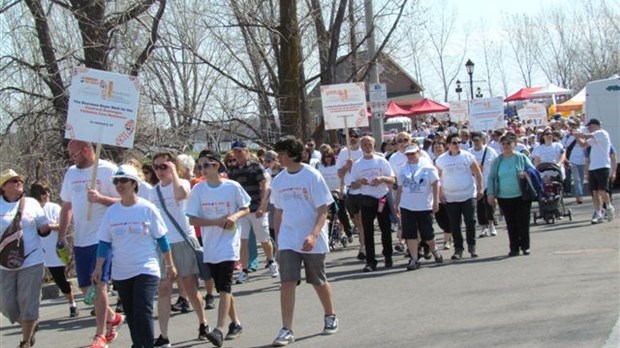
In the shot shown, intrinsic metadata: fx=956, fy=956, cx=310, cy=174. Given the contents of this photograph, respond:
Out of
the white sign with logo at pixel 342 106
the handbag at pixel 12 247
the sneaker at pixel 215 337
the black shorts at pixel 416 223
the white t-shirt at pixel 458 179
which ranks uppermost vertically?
the white sign with logo at pixel 342 106

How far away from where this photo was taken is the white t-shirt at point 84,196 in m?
9.27

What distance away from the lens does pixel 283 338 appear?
8531 mm

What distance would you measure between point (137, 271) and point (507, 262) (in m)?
6.47

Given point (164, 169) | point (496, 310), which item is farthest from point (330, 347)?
point (164, 169)

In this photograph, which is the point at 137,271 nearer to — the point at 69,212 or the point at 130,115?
the point at 69,212

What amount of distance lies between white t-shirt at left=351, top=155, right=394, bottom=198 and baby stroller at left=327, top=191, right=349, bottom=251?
2.50m

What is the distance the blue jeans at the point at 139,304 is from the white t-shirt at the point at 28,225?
1.57m

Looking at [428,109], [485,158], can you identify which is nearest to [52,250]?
[485,158]

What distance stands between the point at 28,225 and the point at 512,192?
7.13 metres

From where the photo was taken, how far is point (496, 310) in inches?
368

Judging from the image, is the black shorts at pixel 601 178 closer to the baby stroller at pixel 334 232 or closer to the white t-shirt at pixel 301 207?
the baby stroller at pixel 334 232

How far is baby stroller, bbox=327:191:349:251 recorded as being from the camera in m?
16.1

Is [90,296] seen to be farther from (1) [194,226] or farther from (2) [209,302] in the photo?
(2) [209,302]

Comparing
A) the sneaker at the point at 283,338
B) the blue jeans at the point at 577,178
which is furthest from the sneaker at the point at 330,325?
the blue jeans at the point at 577,178
